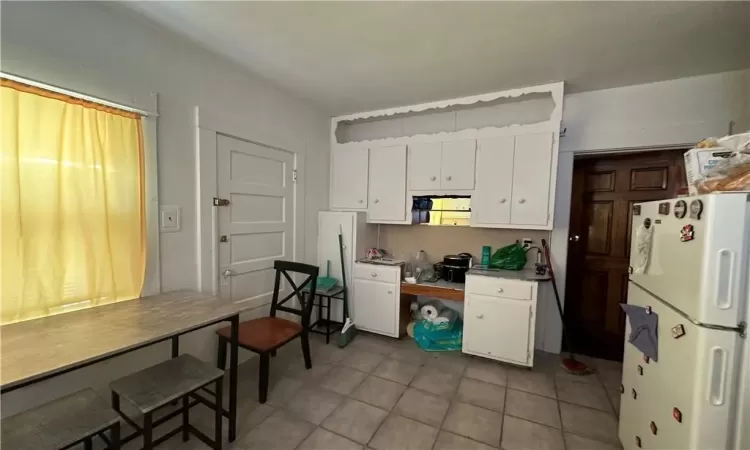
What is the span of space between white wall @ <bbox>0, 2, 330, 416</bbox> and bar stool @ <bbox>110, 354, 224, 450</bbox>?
434 millimetres

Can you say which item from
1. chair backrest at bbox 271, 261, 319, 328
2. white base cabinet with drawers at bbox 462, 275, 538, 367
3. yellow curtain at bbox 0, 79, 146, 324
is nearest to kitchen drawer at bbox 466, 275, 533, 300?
Result: white base cabinet with drawers at bbox 462, 275, 538, 367

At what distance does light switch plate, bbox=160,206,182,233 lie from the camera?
198cm

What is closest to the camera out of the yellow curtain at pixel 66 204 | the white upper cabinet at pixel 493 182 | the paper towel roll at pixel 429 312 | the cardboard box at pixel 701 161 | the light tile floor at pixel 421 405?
the cardboard box at pixel 701 161

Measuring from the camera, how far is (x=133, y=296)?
6.02 ft

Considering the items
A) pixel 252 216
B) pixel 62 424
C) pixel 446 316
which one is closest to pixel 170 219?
pixel 252 216

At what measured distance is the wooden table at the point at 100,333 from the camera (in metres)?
1.07

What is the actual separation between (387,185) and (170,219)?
1.98 meters

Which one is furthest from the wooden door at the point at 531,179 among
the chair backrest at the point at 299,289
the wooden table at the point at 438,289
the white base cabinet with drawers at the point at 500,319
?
the chair backrest at the point at 299,289

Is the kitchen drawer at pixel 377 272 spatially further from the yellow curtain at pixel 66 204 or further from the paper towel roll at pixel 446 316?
the yellow curtain at pixel 66 204

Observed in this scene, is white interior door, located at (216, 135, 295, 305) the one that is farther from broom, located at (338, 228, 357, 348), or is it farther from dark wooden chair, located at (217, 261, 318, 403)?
broom, located at (338, 228, 357, 348)

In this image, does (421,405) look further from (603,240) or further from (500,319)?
(603,240)

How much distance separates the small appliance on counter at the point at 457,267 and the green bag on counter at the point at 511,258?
28cm

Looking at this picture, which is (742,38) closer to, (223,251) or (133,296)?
(223,251)

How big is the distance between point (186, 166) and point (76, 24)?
2.87 ft
